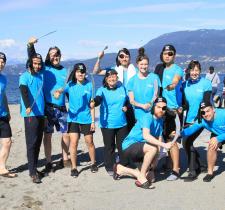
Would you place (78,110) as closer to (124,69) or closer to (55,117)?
(55,117)

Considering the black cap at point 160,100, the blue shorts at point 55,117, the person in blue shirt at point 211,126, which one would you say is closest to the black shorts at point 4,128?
the blue shorts at point 55,117

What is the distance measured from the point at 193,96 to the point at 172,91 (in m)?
0.39

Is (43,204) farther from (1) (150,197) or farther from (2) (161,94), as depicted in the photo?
(2) (161,94)

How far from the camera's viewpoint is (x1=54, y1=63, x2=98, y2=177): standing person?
868 cm

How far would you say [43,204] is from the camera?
7059 millimetres

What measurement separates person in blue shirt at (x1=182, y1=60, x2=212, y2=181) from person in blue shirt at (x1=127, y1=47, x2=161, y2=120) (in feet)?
2.03

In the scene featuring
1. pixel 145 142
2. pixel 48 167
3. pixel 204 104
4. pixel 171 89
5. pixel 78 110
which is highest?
pixel 171 89

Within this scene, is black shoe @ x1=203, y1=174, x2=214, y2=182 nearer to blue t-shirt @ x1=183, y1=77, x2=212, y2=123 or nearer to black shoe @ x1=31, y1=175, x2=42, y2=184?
blue t-shirt @ x1=183, y1=77, x2=212, y2=123

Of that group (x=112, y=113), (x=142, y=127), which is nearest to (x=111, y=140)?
(x=112, y=113)

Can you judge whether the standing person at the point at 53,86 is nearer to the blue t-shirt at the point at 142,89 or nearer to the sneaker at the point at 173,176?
the blue t-shirt at the point at 142,89

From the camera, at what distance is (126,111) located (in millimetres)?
8812

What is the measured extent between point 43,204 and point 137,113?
2.43 meters

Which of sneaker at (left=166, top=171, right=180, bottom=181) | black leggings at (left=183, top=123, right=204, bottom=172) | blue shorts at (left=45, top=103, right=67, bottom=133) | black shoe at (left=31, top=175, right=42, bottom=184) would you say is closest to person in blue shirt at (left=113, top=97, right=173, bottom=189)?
sneaker at (left=166, top=171, right=180, bottom=181)

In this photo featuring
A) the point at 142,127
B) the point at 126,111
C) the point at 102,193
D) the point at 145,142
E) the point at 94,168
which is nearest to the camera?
the point at 102,193
